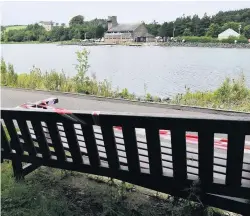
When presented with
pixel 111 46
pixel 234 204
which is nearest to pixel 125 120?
pixel 234 204

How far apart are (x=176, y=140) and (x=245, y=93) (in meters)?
5.21

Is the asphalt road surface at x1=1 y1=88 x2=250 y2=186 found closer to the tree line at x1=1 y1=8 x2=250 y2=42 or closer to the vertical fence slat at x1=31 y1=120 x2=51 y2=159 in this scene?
the vertical fence slat at x1=31 y1=120 x2=51 y2=159

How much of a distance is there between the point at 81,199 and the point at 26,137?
0.61 m

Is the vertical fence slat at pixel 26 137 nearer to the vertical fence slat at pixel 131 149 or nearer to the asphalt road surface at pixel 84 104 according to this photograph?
the vertical fence slat at pixel 131 149

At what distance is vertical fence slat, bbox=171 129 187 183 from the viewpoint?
170 centimetres

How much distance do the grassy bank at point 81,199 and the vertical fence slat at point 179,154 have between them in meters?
0.28

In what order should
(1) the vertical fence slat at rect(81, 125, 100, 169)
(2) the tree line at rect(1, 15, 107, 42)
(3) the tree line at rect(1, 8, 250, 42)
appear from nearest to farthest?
(1) the vertical fence slat at rect(81, 125, 100, 169) → (3) the tree line at rect(1, 8, 250, 42) → (2) the tree line at rect(1, 15, 107, 42)

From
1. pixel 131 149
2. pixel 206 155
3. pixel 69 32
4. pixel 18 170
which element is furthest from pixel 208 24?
pixel 206 155

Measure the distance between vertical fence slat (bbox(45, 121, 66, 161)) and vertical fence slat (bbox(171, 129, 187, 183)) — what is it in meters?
0.83

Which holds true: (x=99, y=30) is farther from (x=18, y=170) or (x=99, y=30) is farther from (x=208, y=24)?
(x=18, y=170)

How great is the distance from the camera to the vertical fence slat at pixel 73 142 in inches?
82.9

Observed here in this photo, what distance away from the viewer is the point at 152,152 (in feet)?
6.18

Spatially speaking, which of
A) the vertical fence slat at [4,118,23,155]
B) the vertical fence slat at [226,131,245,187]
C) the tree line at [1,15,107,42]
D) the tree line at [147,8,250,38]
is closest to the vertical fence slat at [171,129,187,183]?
the vertical fence slat at [226,131,245,187]

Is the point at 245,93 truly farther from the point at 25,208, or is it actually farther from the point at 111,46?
the point at 111,46
